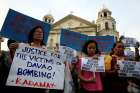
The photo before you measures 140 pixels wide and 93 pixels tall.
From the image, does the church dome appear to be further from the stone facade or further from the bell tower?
the bell tower

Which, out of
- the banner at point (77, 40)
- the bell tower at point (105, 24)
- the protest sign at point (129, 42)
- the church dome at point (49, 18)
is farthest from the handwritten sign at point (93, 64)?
the church dome at point (49, 18)

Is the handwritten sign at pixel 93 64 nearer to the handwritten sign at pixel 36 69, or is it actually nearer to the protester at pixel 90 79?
the protester at pixel 90 79

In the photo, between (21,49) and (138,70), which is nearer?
(21,49)

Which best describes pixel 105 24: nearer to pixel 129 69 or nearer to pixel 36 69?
pixel 129 69

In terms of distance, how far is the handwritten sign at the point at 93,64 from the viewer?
474 cm

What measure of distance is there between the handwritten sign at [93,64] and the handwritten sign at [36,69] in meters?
0.43

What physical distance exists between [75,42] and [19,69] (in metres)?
2.28

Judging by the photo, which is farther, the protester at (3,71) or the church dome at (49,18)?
the church dome at (49,18)

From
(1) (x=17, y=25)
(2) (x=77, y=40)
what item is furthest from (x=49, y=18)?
(1) (x=17, y=25)

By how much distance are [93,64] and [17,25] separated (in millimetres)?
1874

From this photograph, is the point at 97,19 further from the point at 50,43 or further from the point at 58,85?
the point at 58,85

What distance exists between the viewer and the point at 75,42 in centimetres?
616

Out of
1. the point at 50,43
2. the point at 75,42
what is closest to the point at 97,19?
the point at 50,43

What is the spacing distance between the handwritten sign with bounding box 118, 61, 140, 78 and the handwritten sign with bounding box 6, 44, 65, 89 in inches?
46.8
